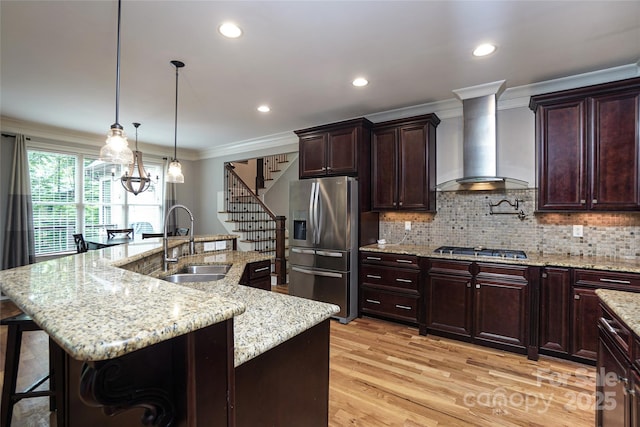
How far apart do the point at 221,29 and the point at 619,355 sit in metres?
2.92

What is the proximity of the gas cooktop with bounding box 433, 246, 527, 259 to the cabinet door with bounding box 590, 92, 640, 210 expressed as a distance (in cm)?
75

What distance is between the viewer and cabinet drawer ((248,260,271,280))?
9.05 feet

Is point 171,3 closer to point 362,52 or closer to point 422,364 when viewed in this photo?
point 362,52

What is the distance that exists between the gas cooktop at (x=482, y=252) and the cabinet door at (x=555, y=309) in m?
0.30

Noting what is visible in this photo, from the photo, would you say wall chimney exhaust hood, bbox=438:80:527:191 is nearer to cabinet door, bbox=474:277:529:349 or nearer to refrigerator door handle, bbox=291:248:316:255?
cabinet door, bbox=474:277:529:349

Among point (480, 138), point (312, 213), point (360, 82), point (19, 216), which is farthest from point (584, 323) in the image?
point (19, 216)

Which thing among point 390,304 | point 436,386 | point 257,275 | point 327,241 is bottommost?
point 436,386

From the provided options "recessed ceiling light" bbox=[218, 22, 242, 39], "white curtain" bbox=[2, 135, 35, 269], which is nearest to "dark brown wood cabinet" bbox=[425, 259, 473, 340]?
"recessed ceiling light" bbox=[218, 22, 242, 39]

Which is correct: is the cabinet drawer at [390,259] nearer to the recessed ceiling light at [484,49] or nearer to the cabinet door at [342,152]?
the cabinet door at [342,152]

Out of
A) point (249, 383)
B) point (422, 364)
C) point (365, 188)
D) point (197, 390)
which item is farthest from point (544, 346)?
point (197, 390)

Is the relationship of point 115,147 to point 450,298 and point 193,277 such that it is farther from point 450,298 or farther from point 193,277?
point 450,298

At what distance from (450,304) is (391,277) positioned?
0.67 meters

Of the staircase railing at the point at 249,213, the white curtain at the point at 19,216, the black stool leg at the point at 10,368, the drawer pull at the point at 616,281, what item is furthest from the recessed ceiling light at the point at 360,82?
the white curtain at the point at 19,216

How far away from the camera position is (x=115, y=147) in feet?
6.36
